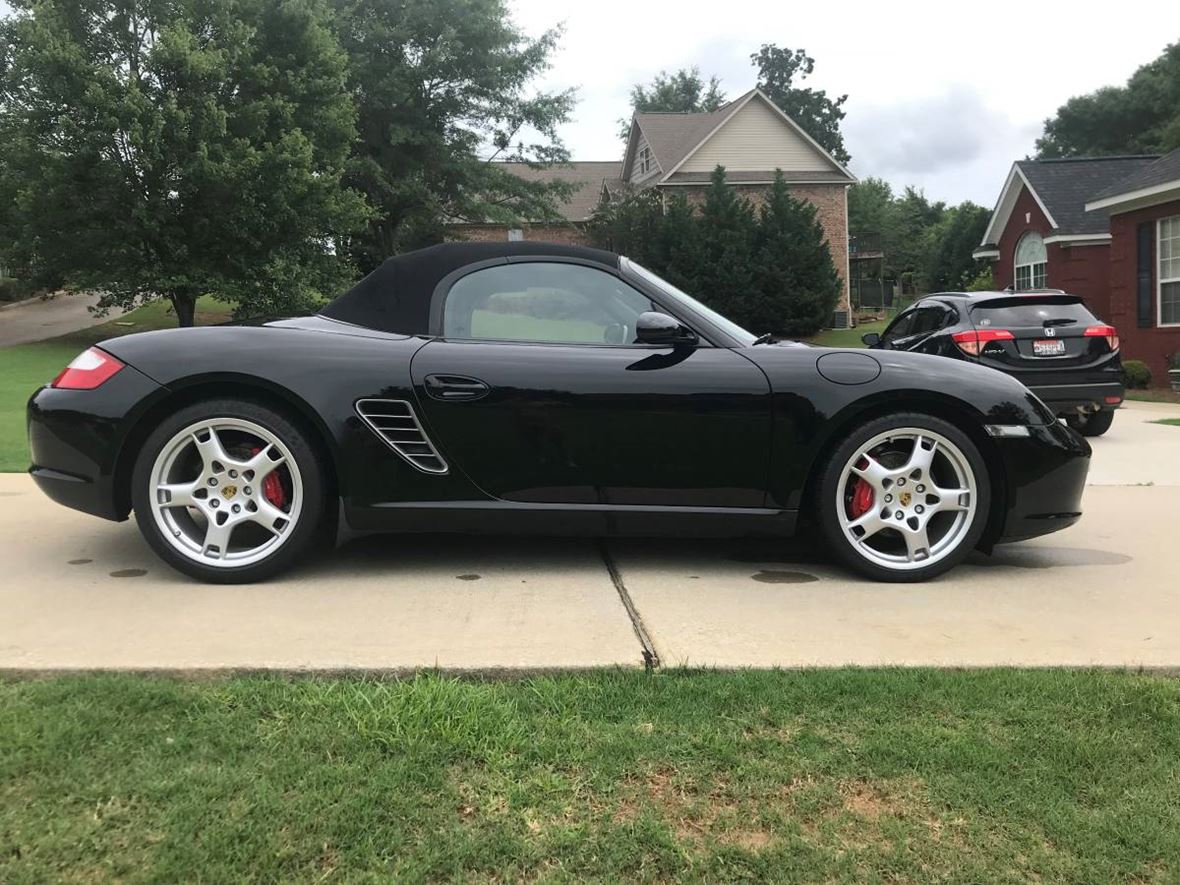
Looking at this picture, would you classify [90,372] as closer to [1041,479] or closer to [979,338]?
[1041,479]

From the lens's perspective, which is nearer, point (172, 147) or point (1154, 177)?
point (1154, 177)

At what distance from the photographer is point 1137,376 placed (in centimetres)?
1519

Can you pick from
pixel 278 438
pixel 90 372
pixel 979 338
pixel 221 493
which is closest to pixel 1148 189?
pixel 979 338

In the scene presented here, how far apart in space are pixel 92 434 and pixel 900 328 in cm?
826

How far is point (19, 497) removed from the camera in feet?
16.9

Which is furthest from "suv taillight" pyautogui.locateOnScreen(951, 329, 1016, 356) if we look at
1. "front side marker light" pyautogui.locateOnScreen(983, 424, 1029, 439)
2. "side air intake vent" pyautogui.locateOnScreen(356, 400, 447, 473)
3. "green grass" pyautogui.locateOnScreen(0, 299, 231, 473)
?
"green grass" pyautogui.locateOnScreen(0, 299, 231, 473)

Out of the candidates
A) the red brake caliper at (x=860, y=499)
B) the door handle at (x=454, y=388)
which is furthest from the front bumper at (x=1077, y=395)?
the door handle at (x=454, y=388)

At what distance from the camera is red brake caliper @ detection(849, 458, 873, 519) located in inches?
141

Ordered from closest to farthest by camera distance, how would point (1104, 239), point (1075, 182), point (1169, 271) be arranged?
point (1169, 271) < point (1104, 239) < point (1075, 182)

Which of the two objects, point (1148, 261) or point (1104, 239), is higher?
point (1104, 239)

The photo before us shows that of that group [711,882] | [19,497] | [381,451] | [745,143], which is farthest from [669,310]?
[745,143]

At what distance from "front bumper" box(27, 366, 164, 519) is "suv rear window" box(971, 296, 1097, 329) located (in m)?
7.30

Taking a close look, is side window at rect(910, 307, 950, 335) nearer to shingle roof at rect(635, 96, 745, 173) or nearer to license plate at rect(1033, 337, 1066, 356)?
license plate at rect(1033, 337, 1066, 356)

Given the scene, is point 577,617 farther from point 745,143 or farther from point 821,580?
point 745,143
